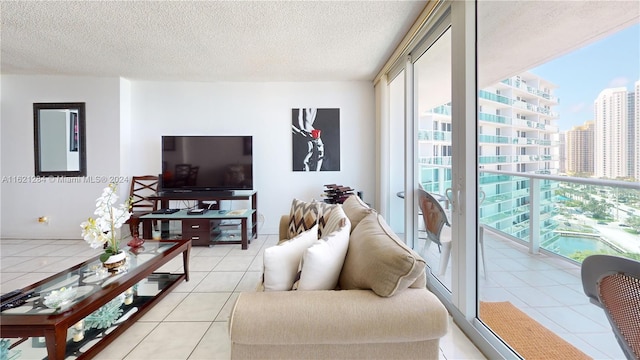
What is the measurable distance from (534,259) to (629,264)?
1793 millimetres

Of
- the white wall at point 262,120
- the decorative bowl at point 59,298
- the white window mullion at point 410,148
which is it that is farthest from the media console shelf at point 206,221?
the white window mullion at point 410,148

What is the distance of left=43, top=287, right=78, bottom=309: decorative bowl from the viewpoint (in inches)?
56.2

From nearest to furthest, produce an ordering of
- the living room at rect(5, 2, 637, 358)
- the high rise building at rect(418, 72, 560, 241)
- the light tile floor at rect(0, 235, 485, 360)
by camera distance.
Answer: the light tile floor at rect(0, 235, 485, 360) < the high rise building at rect(418, 72, 560, 241) < the living room at rect(5, 2, 637, 358)

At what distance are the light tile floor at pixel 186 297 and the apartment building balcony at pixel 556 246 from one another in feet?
1.97

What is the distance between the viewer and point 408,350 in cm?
94

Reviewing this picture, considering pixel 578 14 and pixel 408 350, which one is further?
pixel 578 14

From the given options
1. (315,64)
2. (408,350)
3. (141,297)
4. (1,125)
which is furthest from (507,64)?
(1,125)

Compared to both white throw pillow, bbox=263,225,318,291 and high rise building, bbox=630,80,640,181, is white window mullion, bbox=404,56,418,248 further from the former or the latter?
white throw pillow, bbox=263,225,318,291

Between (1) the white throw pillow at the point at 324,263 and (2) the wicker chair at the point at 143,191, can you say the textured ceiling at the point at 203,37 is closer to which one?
(2) the wicker chair at the point at 143,191

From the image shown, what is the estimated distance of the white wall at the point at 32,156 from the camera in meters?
3.83

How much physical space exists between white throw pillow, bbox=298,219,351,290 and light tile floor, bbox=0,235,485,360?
2.94 feet

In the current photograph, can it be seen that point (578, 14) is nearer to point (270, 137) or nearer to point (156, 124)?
point (270, 137)

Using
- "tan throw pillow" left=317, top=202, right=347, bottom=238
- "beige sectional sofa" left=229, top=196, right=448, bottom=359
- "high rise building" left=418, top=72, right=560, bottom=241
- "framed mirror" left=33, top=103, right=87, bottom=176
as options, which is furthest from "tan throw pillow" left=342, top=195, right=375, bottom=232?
"framed mirror" left=33, top=103, right=87, bottom=176

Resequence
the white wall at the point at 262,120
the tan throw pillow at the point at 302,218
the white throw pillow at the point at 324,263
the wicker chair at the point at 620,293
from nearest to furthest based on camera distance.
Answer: the wicker chair at the point at 620,293
the white throw pillow at the point at 324,263
the tan throw pillow at the point at 302,218
the white wall at the point at 262,120
